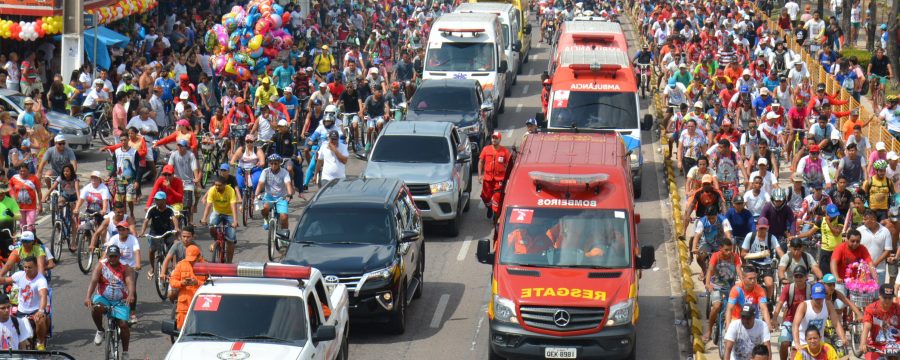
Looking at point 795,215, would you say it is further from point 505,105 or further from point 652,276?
point 505,105

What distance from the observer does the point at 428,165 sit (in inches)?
1020

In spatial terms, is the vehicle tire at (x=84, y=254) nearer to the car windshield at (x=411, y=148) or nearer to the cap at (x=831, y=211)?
the car windshield at (x=411, y=148)

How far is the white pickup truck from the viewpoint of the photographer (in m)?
15.4

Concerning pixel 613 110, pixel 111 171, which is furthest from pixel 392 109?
pixel 111 171

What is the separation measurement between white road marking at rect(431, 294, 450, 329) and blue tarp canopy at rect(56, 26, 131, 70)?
16356 mm

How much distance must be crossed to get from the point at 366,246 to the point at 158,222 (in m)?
3.12

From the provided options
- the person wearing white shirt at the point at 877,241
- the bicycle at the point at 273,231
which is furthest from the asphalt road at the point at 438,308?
the person wearing white shirt at the point at 877,241

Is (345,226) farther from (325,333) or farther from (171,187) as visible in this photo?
(325,333)

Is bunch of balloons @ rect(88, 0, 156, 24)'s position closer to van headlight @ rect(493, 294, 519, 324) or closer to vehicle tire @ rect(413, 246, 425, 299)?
vehicle tire @ rect(413, 246, 425, 299)

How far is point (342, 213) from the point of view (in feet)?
66.9

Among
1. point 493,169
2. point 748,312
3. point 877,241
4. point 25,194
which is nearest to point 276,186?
point 25,194

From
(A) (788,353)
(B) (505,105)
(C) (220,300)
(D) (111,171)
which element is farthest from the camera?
(B) (505,105)

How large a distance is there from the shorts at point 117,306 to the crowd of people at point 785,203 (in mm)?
6716

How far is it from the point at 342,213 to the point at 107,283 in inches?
137
